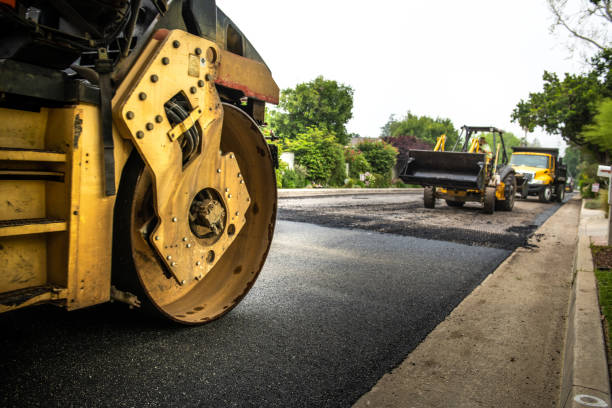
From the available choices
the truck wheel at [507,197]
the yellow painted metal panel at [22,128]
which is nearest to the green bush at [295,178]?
the truck wheel at [507,197]

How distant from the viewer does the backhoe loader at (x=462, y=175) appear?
38.6ft

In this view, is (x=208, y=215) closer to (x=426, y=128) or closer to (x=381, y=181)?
(x=381, y=181)

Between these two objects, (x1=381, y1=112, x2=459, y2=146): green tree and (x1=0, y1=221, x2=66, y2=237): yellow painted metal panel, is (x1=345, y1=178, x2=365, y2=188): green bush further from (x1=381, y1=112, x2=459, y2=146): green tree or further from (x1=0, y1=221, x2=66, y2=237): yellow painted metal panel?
(x1=381, y1=112, x2=459, y2=146): green tree

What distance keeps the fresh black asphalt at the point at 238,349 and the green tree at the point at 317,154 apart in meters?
17.3

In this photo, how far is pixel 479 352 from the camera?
2.66 m

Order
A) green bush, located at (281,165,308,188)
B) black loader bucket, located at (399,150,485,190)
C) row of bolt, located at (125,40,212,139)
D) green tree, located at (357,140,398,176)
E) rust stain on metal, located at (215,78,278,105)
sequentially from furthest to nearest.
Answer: green tree, located at (357,140,398,176)
green bush, located at (281,165,308,188)
black loader bucket, located at (399,150,485,190)
rust stain on metal, located at (215,78,278,105)
row of bolt, located at (125,40,212,139)

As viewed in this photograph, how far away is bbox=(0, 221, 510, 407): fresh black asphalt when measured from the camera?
1.99m

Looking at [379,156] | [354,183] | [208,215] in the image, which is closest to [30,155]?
[208,215]

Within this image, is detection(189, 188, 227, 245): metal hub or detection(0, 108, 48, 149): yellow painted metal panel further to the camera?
detection(189, 188, 227, 245): metal hub

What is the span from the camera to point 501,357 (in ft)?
8.55

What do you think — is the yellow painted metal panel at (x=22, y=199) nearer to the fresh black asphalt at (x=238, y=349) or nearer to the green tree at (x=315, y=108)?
the fresh black asphalt at (x=238, y=349)

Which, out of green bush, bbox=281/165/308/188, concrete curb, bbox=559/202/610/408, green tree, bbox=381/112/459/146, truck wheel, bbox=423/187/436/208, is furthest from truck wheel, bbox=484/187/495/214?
green tree, bbox=381/112/459/146

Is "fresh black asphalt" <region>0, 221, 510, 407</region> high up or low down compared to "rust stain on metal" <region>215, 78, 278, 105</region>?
down

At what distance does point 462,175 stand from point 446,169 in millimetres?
491
